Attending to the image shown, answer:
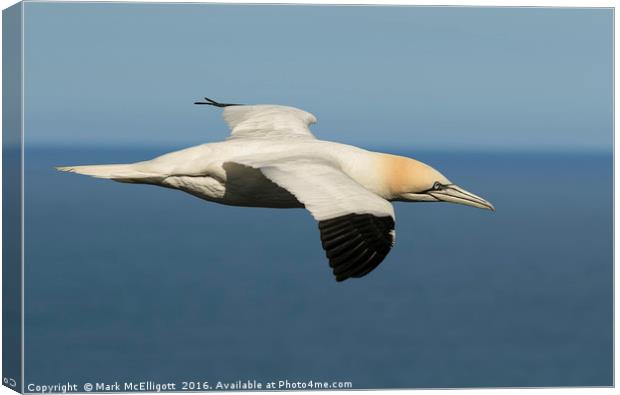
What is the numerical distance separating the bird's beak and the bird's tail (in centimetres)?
282

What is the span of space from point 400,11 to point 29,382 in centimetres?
540

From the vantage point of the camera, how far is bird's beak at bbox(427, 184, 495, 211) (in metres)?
19.8

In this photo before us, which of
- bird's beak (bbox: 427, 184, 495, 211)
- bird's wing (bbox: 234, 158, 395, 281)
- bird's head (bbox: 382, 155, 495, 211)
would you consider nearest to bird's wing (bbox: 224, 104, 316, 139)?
bird's head (bbox: 382, 155, 495, 211)

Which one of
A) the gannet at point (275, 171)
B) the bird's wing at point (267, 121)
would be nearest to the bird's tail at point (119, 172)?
the gannet at point (275, 171)

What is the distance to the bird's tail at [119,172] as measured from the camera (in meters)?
20.1

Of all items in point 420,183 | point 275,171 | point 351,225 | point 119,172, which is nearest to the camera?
point 351,225

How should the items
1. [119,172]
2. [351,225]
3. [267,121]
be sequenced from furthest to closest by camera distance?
1. [267,121]
2. [119,172]
3. [351,225]

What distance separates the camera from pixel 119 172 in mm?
20141

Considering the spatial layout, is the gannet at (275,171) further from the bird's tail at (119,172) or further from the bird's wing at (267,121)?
the bird's wing at (267,121)

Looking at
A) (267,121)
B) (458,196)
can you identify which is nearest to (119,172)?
(267,121)

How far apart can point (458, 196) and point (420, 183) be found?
41cm

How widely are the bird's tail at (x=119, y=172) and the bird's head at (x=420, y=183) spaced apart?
7.69 ft

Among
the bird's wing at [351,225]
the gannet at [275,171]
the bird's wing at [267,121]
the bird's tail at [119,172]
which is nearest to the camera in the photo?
the bird's wing at [351,225]

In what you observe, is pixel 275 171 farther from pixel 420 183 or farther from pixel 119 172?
pixel 119 172
